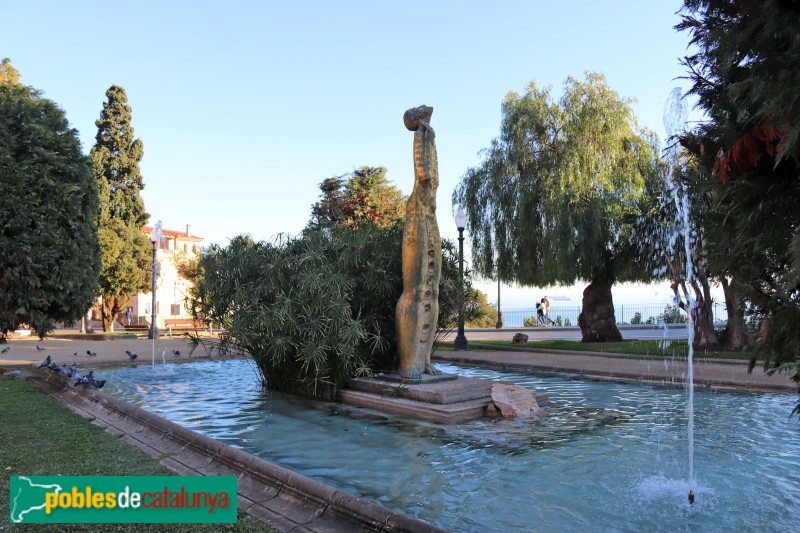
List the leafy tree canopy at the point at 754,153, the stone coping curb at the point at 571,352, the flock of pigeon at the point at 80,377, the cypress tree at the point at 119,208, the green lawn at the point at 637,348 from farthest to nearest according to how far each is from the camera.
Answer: the cypress tree at the point at 119,208 → the green lawn at the point at 637,348 → the stone coping curb at the point at 571,352 → the flock of pigeon at the point at 80,377 → the leafy tree canopy at the point at 754,153

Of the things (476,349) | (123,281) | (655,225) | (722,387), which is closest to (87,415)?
(722,387)

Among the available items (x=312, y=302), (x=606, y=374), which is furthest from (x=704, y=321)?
(x=312, y=302)

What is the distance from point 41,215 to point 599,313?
55.0 ft

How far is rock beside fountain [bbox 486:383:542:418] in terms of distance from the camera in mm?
8352

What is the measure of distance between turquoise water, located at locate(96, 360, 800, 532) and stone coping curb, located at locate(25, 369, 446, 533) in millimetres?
711

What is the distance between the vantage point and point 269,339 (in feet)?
32.3

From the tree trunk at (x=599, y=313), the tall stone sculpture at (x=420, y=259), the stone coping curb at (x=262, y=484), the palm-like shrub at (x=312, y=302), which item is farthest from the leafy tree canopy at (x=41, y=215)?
the tree trunk at (x=599, y=313)

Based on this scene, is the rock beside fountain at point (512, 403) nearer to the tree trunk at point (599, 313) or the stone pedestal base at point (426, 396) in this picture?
the stone pedestal base at point (426, 396)

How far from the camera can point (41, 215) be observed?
10.5 metres

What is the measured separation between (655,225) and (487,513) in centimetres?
1567

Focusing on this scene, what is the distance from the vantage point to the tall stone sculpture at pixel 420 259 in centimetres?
945

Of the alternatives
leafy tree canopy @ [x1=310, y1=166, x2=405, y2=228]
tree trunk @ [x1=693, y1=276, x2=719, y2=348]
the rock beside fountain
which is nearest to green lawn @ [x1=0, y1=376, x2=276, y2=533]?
the rock beside fountain

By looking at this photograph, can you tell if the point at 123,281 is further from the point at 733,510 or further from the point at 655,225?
the point at 733,510

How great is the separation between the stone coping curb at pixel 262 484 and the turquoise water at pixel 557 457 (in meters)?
0.71
